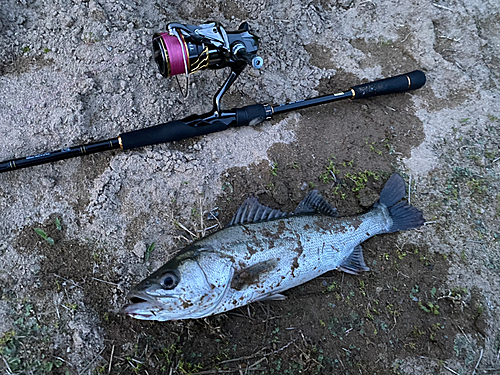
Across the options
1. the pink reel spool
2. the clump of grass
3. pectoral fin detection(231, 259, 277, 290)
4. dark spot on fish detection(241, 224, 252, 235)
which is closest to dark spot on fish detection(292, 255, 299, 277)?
pectoral fin detection(231, 259, 277, 290)

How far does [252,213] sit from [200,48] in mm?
1594

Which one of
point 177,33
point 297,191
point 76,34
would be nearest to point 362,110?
point 297,191

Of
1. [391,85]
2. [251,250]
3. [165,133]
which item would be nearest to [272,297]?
[251,250]

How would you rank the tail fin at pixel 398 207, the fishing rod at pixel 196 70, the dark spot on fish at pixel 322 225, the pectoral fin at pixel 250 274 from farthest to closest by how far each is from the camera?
the tail fin at pixel 398 207, the dark spot on fish at pixel 322 225, the fishing rod at pixel 196 70, the pectoral fin at pixel 250 274

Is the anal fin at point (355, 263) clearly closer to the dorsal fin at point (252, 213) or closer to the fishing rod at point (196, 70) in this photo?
the dorsal fin at point (252, 213)

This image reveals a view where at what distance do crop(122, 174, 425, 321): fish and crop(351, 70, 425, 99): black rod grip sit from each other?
1.15 metres

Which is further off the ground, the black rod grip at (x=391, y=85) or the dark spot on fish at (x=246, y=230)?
the black rod grip at (x=391, y=85)

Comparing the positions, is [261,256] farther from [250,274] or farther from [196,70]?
[196,70]

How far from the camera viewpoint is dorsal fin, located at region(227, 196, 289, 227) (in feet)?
10.8

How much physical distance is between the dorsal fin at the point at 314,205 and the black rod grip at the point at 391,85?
4.43 feet

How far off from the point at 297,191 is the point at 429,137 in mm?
1804

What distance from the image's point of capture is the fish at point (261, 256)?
110 inches

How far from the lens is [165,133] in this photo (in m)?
3.56

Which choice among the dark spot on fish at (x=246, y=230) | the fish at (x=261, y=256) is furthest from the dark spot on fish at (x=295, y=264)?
the dark spot on fish at (x=246, y=230)
